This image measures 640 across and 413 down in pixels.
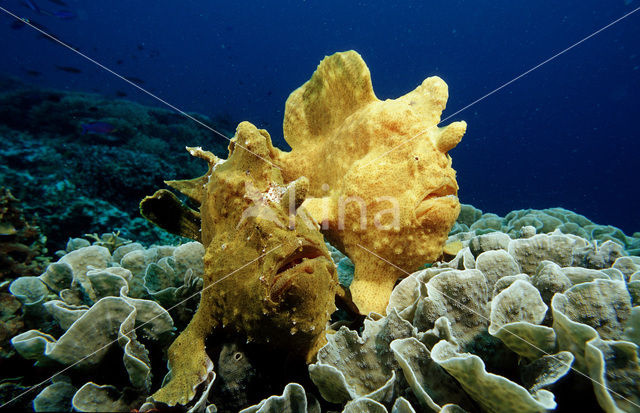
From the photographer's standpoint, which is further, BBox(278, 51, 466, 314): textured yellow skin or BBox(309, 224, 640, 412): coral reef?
BBox(278, 51, 466, 314): textured yellow skin

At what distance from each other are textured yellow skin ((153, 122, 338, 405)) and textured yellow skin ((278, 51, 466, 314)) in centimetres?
74

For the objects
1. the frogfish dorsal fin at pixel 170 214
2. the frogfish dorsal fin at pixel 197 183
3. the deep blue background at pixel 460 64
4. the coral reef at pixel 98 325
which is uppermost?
→ the deep blue background at pixel 460 64

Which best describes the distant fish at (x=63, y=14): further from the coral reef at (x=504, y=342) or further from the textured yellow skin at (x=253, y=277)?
the coral reef at (x=504, y=342)

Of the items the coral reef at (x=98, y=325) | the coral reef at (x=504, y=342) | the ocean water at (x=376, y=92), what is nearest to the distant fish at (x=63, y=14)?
the ocean water at (x=376, y=92)

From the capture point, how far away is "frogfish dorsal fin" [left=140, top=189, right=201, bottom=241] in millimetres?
2475

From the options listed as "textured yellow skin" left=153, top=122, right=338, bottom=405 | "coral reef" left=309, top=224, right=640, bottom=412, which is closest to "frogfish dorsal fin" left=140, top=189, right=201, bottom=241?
"textured yellow skin" left=153, top=122, right=338, bottom=405

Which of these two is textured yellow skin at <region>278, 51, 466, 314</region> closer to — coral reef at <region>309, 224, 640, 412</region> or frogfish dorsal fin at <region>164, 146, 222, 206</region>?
coral reef at <region>309, 224, 640, 412</region>

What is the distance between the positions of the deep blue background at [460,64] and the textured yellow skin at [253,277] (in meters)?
73.3

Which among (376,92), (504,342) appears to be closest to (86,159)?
(504,342)

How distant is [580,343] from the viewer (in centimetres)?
137

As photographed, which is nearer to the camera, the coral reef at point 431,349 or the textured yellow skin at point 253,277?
the coral reef at point 431,349

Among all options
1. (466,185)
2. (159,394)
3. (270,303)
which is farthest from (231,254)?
(466,185)

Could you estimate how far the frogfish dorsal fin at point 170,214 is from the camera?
2475 mm

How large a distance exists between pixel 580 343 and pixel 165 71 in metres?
134
